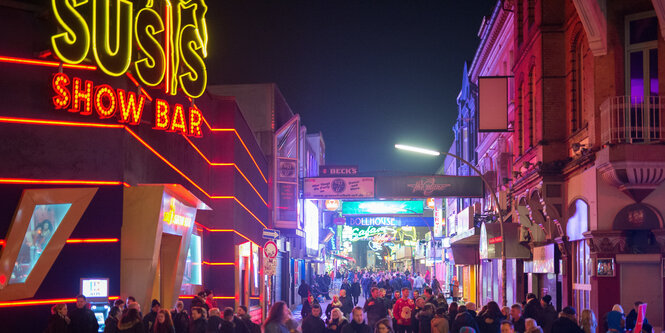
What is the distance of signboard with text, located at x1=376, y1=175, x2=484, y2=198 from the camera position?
41.3 meters

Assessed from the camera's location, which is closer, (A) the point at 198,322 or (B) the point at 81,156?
(A) the point at 198,322

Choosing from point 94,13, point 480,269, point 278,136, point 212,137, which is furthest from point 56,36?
point 480,269

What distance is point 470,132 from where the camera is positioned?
4488 cm

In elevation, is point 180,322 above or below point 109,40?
below

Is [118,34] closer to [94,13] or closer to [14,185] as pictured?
[94,13]

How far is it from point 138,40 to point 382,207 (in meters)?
46.3

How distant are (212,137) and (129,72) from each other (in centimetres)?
954

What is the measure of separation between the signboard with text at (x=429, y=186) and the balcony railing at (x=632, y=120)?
74.9 feet

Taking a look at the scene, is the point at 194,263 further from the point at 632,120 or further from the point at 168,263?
the point at 632,120

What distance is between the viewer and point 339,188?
147ft

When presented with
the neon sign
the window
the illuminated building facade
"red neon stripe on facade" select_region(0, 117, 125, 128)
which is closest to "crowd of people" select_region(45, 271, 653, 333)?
the illuminated building facade

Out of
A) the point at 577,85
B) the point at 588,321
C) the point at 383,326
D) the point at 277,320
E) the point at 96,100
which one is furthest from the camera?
the point at 577,85

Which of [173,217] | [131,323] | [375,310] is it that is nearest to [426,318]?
[375,310]

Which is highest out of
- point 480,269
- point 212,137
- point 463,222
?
point 212,137
